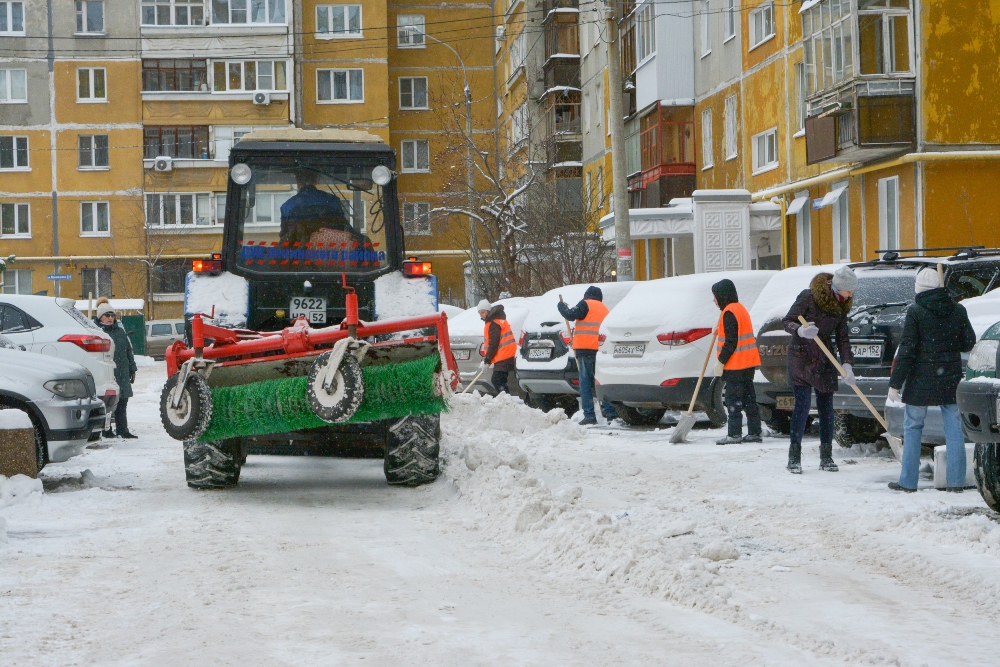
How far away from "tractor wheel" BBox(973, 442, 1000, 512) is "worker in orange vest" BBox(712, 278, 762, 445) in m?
4.97

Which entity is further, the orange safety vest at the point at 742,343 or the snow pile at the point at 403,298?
the orange safety vest at the point at 742,343

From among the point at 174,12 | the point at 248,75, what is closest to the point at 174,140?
the point at 248,75

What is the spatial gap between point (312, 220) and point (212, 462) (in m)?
2.08

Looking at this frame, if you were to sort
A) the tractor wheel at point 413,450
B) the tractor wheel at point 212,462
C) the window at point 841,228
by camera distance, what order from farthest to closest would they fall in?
the window at point 841,228, the tractor wheel at point 212,462, the tractor wheel at point 413,450

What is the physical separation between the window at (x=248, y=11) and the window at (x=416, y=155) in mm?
8610

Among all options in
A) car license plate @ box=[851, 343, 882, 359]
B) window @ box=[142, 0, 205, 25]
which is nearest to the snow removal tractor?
car license plate @ box=[851, 343, 882, 359]

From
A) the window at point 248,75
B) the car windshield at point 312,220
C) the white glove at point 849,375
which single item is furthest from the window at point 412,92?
the white glove at point 849,375

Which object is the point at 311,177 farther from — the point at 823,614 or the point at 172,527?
the point at 823,614

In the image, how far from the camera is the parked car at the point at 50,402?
1109cm

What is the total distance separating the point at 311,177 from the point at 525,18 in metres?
44.6

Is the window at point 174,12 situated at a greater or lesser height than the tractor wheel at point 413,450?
greater

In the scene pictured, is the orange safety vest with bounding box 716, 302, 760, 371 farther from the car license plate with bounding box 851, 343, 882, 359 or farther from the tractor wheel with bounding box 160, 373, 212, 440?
the tractor wheel with bounding box 160, 373, 212, 440

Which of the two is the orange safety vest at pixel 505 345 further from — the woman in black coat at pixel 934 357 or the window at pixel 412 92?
the window at pixel 412 92

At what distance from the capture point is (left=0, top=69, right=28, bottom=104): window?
57062mm
